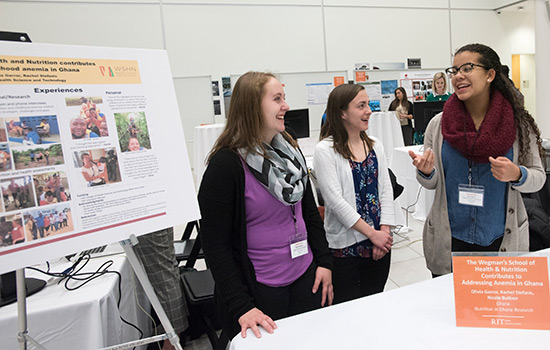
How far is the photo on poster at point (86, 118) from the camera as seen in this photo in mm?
1024

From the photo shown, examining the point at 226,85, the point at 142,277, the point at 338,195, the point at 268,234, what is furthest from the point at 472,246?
the point at 226,85

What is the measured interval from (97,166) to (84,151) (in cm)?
5

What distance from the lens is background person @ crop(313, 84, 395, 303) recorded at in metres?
1.65

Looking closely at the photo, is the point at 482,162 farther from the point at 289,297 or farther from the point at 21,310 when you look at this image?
the point at 21,310

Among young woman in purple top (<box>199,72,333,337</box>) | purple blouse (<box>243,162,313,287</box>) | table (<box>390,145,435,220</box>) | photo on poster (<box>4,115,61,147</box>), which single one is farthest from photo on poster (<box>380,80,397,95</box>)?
photo on poster (<box>4,115,61,147</box>)

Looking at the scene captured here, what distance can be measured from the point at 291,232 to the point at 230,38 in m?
6.30

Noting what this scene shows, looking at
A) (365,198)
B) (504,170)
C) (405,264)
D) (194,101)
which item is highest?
(194,101)

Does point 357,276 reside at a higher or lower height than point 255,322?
lower

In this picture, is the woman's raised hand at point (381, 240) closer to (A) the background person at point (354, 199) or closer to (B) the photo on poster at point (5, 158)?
(A) the background person at point (354, 199)

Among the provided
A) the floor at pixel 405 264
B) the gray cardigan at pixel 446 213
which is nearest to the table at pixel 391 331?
the gray cardigan at pixel 446 213

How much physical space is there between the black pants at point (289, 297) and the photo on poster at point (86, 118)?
2.34 ft

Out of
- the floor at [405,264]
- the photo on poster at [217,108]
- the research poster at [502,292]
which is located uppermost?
the photo on poster at [217,108]

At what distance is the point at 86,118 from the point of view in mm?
1046

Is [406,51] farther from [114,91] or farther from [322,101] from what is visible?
[114,91]
